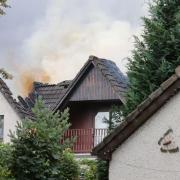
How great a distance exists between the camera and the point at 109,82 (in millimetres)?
34500

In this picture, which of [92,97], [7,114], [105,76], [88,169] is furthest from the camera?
Answer: [7,114]

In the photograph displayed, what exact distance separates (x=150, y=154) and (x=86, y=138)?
809 inches

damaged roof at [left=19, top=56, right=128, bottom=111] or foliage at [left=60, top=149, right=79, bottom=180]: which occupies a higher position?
damaged roof at [left=19, top=56, right=128, bottom=111]

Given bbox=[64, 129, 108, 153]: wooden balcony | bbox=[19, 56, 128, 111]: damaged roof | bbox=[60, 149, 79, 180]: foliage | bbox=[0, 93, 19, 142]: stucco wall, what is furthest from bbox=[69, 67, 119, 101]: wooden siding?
bbox=[60, 149, 79, 180]: foliage

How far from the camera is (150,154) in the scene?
15117 mm

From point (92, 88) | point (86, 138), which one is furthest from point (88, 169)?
point (92, 88)

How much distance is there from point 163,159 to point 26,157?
646 cm

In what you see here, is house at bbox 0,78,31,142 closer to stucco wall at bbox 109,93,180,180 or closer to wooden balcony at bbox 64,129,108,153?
wooden balcony at bbox 64,129,108,153

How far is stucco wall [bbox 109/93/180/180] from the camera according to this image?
582 inches

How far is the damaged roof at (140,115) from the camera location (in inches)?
583

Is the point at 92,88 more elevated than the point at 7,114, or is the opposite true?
the point at 92,88

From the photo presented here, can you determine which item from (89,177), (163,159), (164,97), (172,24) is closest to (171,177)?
(163,159)

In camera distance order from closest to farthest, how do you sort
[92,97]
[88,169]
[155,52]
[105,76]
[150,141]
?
[150,141] → [155,52] → [88,169] → [105,76] → [92,97]

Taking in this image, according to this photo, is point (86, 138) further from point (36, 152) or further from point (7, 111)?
point (36, 152)
